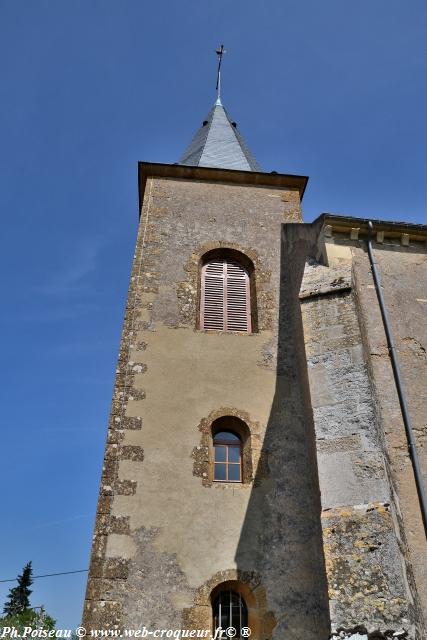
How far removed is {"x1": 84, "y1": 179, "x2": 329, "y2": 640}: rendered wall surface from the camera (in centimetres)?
634

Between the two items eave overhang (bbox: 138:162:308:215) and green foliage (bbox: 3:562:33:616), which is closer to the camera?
eave overhang (bbox: 138:162:308:215)

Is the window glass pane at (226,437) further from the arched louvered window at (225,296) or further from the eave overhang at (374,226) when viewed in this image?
the eave overhang at (374,226)

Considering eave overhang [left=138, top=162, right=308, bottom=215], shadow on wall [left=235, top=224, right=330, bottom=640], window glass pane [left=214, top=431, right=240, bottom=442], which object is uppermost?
eave overhang [left=138, top=162, right=308, bottom=215]

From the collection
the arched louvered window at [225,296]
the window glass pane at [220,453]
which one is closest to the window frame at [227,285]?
the arched louvered window at [225,296]

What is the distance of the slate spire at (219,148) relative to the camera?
1363 centimetres

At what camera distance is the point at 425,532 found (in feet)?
19.3

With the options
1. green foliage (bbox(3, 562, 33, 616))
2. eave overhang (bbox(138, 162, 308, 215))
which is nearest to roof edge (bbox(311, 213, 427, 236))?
eave overhang (bbox(138, 162, 308, 215))

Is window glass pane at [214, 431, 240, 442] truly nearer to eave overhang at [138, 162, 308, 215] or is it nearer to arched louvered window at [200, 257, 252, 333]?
arched louvered window at [200, 257, 252, 333]

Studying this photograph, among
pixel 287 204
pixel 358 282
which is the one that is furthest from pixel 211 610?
pixel 287 204

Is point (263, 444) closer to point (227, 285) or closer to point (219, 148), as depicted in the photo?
point (227, 285)

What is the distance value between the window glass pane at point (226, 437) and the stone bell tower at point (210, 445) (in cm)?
3

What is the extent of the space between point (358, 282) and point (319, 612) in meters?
4.51

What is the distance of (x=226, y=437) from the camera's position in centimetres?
803

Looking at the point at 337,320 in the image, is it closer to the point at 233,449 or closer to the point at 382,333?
the point at 382,333
